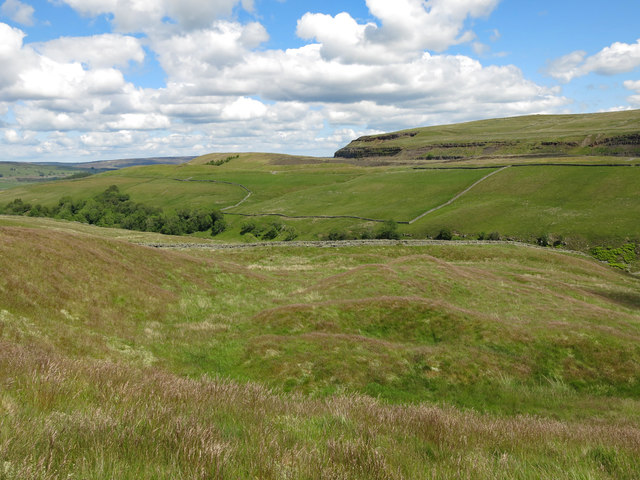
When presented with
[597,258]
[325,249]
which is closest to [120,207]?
[325,249]

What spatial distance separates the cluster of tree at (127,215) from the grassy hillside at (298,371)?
10119 cm

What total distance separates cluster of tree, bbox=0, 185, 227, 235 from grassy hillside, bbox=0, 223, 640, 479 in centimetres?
10119

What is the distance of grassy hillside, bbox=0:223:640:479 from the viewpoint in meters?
4.33

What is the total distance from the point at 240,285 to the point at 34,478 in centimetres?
3338

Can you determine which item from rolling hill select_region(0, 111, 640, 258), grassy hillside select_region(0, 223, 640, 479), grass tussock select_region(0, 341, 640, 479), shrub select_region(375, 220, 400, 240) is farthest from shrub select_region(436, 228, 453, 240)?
grass tussock select_region(0, 341, 640, 479)

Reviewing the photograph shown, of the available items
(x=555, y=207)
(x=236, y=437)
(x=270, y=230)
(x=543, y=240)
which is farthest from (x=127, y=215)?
(x=236, y=437)

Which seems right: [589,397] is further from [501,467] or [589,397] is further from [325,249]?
[325,249]

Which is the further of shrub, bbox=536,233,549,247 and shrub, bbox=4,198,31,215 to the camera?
shrub, bbox=4,198,31,215

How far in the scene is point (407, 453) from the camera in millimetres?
4988

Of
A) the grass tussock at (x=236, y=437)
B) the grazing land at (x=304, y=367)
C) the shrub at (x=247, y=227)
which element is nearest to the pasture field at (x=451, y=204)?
the shrub at (x=247, y=227)

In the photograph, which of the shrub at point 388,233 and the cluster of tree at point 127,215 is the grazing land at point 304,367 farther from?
the cluster of tree at point 127,215

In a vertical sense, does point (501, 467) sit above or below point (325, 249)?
above

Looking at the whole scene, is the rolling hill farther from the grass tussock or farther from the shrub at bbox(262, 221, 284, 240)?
the grass tussock

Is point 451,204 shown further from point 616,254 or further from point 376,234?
point 616,254
